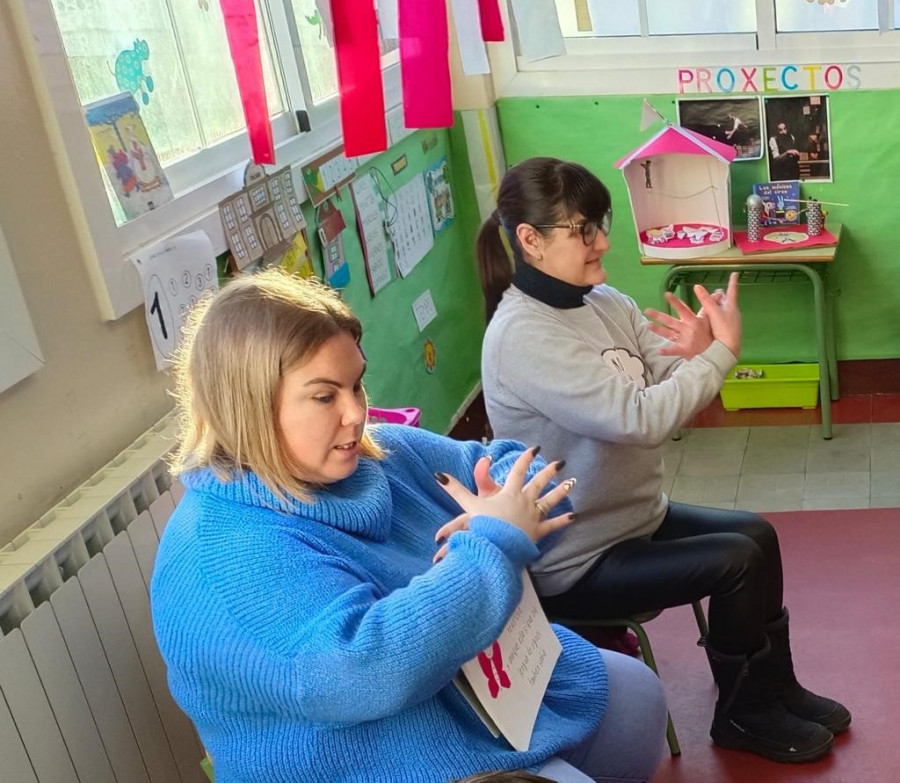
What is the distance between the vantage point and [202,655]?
1.41 m

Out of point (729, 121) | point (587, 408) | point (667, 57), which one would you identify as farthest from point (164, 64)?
point (729, 121)

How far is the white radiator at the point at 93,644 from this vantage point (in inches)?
62.3

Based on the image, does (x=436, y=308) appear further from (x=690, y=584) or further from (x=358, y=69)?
(x=690, y=584)

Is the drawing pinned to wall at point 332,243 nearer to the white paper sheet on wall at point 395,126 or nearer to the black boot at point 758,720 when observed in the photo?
the white paper sheet on wall at point 395,126

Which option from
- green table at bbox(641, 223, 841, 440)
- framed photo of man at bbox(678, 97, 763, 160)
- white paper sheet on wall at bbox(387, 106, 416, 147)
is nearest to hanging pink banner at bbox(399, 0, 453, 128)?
white paper sheet on wall at bbox(387, 106, 416, 147)

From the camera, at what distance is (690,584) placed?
211 cm

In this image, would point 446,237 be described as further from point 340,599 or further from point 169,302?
point 340,599

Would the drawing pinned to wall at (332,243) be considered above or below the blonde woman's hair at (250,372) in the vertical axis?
below

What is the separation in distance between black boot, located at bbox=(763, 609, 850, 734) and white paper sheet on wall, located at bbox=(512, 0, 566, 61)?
1.18 metres

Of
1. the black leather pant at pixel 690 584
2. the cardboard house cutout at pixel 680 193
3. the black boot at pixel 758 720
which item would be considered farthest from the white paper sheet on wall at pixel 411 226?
the black boot at pixel 758 720

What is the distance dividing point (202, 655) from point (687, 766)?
126 centimetres

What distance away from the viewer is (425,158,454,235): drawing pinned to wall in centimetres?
365

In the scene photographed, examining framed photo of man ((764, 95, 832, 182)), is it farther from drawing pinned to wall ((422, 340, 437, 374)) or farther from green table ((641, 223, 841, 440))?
drawing pinned to wall ((422, 340, 437, 374))

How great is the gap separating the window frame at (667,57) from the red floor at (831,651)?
138 cm
